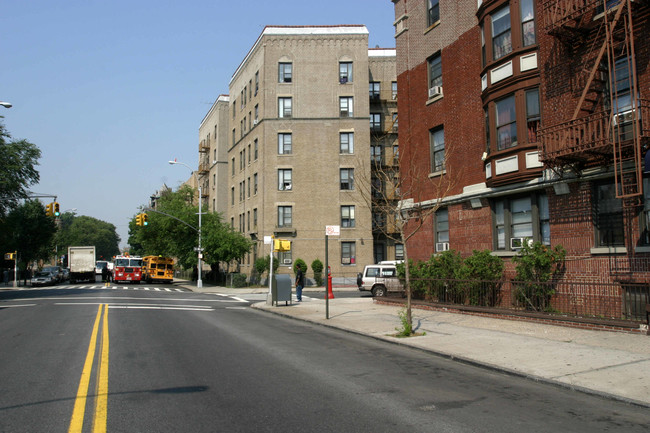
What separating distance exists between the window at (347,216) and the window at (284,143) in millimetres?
6887

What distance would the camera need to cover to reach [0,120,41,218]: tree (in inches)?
1392

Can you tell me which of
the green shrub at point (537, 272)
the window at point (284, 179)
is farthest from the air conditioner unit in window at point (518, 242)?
the window at point (284, 179)

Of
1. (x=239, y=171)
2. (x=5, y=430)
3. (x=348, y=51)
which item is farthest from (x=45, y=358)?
(x=239, y=171)

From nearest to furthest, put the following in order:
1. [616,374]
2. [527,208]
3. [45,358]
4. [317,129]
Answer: [616,374]
[45,358]
[527,208]
[317,129]

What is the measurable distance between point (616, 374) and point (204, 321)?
11768 mm

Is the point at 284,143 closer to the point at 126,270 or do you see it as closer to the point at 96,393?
the point at 126,270

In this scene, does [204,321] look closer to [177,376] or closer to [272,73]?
[177,376]

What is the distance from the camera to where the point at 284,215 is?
44.8 m

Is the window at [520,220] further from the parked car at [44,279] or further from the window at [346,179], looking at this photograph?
the parked car at [44,279]

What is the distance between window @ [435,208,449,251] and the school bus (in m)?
36.7

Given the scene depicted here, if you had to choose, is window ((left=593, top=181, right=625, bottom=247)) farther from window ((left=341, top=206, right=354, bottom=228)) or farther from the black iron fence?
window ((left=341, top=206, right=354, bottom=228))

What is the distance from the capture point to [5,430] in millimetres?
5555

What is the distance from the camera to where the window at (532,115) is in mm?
16719

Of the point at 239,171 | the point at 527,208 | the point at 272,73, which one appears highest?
the point at 272,73
